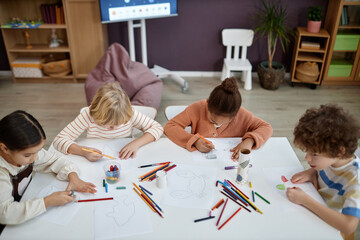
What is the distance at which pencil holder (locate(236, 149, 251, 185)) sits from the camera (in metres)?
1.37

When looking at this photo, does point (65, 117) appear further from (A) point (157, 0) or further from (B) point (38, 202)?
(B) point (38, 202)

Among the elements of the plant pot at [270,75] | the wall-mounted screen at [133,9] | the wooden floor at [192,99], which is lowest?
the wooden floor at [192,99]

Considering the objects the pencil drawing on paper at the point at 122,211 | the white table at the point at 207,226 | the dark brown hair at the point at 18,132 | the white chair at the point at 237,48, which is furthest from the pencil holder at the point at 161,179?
the white chair at the point at 237,48

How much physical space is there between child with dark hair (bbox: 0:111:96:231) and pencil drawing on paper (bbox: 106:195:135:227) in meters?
0.13

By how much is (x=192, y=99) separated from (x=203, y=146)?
85.6 inches

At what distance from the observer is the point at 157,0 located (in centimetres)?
356

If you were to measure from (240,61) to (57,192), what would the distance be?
10.8 feet

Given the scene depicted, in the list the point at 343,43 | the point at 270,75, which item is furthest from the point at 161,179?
the point at 343,43

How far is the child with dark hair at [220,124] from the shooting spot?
5.18ft

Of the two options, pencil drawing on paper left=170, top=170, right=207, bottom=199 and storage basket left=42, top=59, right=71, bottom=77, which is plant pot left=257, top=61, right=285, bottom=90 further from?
pencil drawing on paper left=170, top=170, right=207, bottom=199

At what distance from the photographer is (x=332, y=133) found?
1.20m

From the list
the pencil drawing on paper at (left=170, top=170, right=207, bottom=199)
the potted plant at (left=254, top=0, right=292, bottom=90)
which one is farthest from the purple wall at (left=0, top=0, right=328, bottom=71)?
the pencil drawing on paper at (left=170, top=170, right=207, bottom=199)

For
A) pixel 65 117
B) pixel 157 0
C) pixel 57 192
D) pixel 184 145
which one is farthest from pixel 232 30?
pixel 57 192

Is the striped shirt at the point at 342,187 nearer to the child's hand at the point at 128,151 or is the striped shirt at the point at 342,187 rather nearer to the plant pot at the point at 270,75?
the child's hand at the point at 128,151
